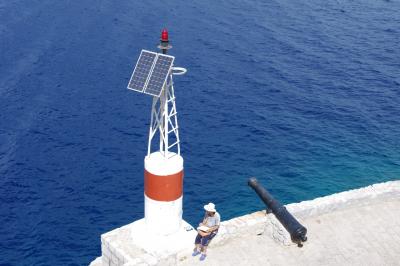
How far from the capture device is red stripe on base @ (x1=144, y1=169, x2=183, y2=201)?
17.3 meters

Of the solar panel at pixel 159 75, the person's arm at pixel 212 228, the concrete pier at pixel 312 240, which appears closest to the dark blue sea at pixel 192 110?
the concrete pier at pixel 312 240

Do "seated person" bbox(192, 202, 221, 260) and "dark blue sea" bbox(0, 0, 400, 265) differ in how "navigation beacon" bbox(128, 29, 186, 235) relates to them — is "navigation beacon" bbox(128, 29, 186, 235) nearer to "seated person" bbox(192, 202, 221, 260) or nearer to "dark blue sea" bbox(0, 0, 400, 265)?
"seated person" bbox(192, 202, 221, 260)

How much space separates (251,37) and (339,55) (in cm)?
1004

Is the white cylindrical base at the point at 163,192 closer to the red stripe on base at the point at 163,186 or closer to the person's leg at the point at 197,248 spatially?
the red stripe on base at the point at 163,186

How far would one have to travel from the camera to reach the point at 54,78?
4497 centimetres

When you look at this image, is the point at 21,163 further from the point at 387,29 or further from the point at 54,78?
the point at 387,29

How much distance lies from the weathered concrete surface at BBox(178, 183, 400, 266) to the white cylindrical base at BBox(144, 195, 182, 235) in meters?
1.61

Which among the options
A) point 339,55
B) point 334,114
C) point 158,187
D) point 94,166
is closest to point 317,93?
point 334,114

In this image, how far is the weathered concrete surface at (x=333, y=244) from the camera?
17.2 m

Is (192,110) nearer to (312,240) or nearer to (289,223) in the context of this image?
(312,240)

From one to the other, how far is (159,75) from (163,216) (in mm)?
5067

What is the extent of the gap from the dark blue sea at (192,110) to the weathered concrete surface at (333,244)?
10539 millimetres

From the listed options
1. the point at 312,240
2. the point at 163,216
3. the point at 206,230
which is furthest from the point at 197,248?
the point at 312,240

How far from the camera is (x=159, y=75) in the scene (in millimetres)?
16750
